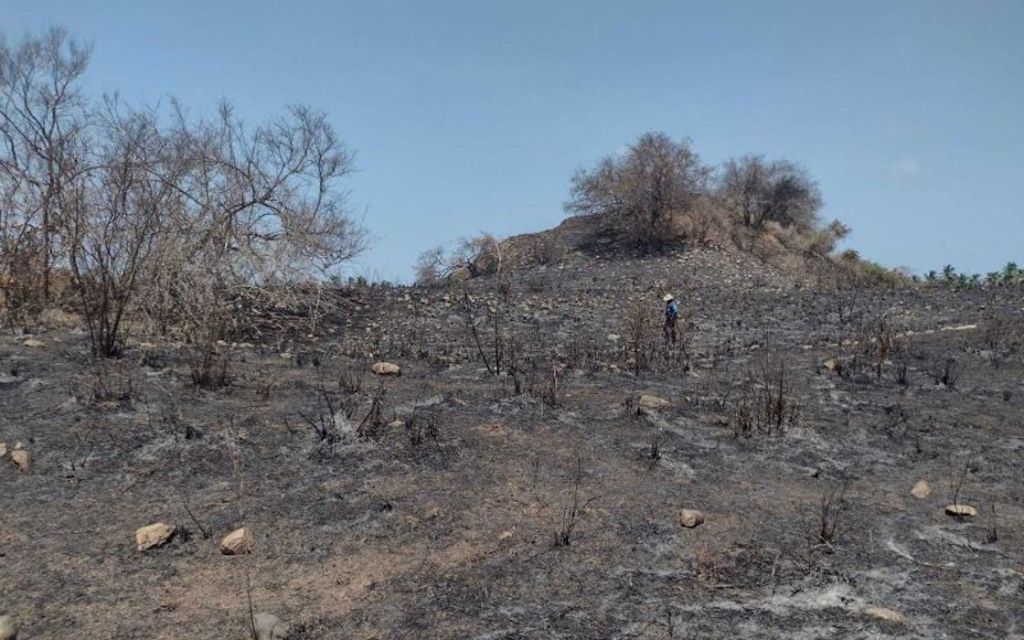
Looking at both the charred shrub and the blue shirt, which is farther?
the blue shirt

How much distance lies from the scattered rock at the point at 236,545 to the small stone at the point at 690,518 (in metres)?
2.24

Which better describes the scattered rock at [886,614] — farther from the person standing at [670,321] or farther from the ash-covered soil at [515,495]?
the person standing at [670,321]

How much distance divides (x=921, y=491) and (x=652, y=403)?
2.09 meters

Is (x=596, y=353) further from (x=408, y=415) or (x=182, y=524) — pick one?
(x=182, y=524)

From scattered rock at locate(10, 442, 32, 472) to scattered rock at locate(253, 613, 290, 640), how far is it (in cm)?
235

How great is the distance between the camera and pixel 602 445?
5625 millimetres

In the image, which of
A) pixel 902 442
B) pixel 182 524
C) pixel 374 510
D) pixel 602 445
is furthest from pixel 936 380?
pixel 182 524

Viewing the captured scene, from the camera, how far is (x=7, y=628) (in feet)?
10.8

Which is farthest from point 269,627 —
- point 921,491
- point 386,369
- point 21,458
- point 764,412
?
point 386,369

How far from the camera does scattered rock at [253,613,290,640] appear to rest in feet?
10.8

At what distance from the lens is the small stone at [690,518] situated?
4.33 m

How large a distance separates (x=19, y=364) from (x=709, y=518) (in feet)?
18.9

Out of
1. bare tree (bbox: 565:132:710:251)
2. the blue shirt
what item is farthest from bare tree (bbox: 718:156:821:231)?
the blue shirt

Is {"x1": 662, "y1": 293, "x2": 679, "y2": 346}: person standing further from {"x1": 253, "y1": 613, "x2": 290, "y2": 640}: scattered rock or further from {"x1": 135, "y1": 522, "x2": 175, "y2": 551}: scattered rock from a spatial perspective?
{"x1": 253, "y1": 613, "x2": 290, "y2": 640}: scattered rock
